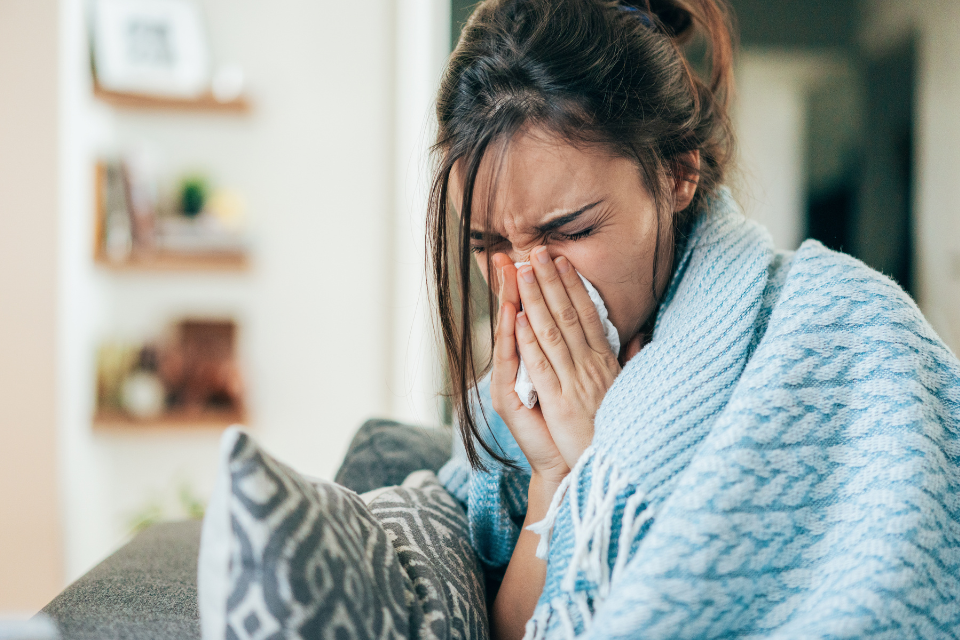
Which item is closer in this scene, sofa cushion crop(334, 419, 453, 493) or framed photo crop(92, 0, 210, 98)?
sofa cushion crop(334, 419, 453, 493)

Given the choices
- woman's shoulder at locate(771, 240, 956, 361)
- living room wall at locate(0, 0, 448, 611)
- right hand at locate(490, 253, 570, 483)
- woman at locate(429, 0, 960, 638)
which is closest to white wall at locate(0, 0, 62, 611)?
living room wall at locate(0, 0, 448, 611)

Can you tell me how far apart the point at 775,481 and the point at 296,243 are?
2.07 m

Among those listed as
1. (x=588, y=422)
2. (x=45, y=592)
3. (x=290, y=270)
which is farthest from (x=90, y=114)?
(x=588, y=422)

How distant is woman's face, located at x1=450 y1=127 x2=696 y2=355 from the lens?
2.30 ft

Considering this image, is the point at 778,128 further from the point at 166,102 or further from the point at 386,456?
the point at 166,102

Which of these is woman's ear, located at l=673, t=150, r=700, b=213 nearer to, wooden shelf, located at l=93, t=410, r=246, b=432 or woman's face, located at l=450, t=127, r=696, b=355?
woman's face, located at l=450, t=127, r=696, b=355

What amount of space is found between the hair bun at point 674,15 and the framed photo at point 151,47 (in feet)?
5.85

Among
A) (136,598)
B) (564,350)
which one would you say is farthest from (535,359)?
(136,598)

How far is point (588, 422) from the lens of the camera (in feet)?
2.38

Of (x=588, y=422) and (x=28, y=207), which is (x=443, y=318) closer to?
(x=588, y=422)

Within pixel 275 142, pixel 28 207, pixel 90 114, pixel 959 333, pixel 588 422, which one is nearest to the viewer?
pixel 588 422

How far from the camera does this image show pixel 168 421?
2201 mm

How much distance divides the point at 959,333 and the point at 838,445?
132 centimetres

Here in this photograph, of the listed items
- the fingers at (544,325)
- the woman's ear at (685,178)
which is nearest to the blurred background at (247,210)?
the woman's ear at (685,178)
